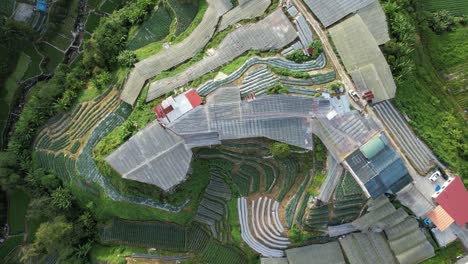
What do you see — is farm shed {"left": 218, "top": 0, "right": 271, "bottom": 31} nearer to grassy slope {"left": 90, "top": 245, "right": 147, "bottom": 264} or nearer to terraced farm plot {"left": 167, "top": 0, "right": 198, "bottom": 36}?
terraced farm plot {"left": 167, "top": 0, "right": 198, "bottom": 36}

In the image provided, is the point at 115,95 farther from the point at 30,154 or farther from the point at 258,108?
the point at 258,108

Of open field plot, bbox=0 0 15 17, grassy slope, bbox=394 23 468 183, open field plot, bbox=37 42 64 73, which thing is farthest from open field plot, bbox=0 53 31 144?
grassy slope, bbox=394 23 468 183

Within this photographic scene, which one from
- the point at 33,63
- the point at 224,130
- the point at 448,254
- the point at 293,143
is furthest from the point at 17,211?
the point at 448,254

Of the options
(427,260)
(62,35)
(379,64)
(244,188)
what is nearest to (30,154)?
(62,35)

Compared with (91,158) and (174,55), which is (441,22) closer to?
(174,55)

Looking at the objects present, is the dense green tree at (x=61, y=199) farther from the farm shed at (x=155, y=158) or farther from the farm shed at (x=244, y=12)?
the farm shed at (x=244, y=12)

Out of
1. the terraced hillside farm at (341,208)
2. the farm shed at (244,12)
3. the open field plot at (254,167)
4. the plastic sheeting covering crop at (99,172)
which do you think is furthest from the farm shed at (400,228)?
the farm shed at (244,12)
